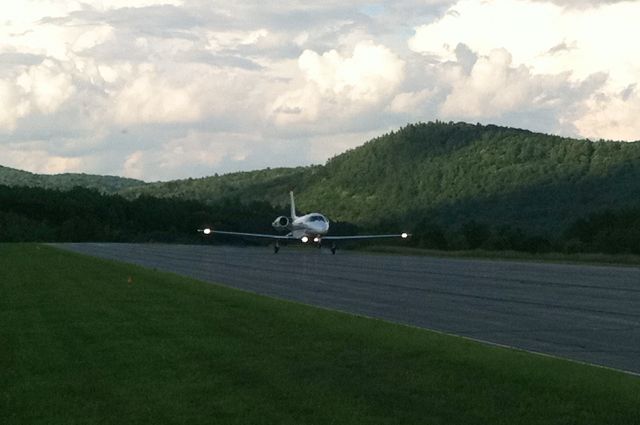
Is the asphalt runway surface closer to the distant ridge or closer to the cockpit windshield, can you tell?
the cockpit windshield

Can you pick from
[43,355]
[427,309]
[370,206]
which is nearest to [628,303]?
[427,309]

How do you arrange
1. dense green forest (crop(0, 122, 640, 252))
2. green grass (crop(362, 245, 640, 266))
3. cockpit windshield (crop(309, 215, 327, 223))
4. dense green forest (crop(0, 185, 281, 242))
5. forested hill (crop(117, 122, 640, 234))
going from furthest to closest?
forested hill (crop(117, 122, 640, 234)) → dense green forest (crop(0, 122, 640, 252)) → dense green forest (crop(0, 185, 281, 242)) → cockpit windshield (crop(309, 215, 327, 223)) → green grass (crop(362, 245, 640, 266))

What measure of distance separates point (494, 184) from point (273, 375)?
14962 cm

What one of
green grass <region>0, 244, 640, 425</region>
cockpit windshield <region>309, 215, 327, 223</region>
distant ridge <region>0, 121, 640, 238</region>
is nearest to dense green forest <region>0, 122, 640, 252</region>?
distant ridge <region>0, 121, 640, 238</region>

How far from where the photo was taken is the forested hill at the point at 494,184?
138 metres

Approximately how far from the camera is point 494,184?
16062cm

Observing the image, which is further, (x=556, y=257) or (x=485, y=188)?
(x=485, y=188)

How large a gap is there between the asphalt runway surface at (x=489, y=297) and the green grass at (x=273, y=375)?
1583 mm

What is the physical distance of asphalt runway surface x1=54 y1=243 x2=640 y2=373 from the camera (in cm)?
1797

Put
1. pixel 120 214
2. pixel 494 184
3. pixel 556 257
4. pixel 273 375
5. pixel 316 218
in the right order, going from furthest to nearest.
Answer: pixel 494 184
pixel 120 214
pixel 316 218
pixel 556 257
pixel 273 375

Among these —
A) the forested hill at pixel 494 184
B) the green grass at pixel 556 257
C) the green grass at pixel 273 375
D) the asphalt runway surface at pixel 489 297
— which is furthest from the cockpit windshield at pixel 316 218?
the forested hill at pixel 494 184

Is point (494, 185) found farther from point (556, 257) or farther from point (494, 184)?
point (556, 257)

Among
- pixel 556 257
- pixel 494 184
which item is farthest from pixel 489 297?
pixel 494 184

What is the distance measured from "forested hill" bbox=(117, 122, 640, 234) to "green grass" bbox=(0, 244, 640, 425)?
108894 millimetres
